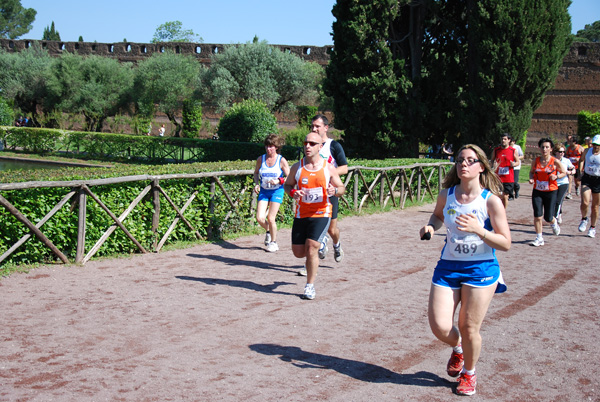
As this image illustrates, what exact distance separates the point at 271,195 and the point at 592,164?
6.16 m

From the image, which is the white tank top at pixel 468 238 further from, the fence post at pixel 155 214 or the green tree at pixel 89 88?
the green tree at pixel 89 88

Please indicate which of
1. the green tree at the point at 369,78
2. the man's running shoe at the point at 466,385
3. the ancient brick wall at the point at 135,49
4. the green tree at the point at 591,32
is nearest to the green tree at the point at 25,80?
the ancient brick wall at the point at 135,49

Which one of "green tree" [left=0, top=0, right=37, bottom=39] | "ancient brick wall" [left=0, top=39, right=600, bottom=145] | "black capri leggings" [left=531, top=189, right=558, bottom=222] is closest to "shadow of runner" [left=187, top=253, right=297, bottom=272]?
"black capri leggings" [left=531, top=189, right=558, bottom=222]

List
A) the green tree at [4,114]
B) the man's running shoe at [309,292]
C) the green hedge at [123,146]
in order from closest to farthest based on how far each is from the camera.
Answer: the man's running shoe at [309,292] < the green hedge at [123,146] < the green tree at [4,114]

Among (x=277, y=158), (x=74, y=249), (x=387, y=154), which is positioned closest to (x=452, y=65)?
(x=387, y=154)

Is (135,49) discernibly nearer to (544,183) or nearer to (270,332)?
(544,183)

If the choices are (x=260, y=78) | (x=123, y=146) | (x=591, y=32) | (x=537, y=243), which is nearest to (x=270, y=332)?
(x=537, y=243)

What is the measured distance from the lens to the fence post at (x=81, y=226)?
26.2 feet

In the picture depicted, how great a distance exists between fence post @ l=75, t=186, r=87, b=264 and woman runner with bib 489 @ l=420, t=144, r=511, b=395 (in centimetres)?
514

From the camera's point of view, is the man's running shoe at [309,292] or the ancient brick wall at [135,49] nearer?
the man's running shoe at [309,292]

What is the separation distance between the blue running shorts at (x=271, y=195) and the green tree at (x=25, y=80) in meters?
41.3

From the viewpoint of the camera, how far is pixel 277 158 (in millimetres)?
9055

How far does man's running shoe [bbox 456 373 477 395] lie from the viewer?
14.3 feet

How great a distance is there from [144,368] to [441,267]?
7.72 ft
